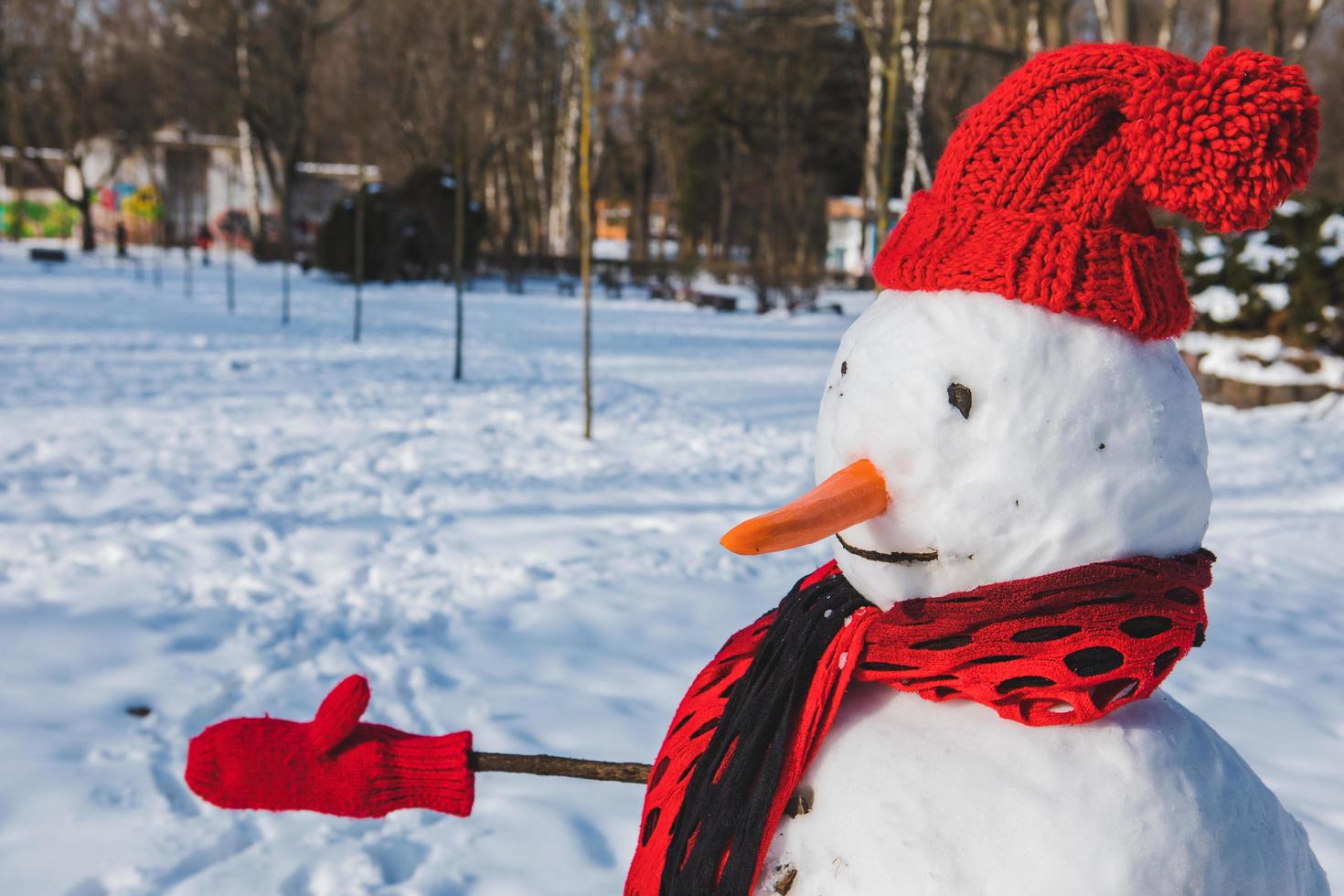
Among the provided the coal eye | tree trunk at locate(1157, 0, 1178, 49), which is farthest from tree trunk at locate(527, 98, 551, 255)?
the coal eye

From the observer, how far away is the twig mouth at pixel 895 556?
0.97 m

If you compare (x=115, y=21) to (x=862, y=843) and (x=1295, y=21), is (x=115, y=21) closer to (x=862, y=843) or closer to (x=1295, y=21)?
(x=1295, y=21)

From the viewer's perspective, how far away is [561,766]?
124 cm

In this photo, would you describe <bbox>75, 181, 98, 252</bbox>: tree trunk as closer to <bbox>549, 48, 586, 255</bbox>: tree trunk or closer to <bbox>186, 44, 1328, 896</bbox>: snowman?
<bbox>549, 48, 586, 255</bbox>: tree trunk

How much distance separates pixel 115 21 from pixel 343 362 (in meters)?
29.7

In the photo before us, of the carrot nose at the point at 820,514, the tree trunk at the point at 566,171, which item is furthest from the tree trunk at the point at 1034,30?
the tree trunk at the point at 566,171

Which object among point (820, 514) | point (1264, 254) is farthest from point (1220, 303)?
point (820, 514)

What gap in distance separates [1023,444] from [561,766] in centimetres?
70

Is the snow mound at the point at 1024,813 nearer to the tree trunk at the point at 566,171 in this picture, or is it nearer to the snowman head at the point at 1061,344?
the snowman head at the point at 1061,344

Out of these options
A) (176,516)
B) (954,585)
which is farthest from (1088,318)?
(176,516)

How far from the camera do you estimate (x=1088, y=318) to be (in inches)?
37.7

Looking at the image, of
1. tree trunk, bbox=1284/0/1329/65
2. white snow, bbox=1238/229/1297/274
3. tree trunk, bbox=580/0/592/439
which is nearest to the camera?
tree trunk, bbox=580/0/592/439

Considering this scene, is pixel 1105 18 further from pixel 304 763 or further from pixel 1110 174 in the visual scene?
pixel 304 763

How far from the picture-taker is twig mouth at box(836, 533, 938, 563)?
0.97 m
